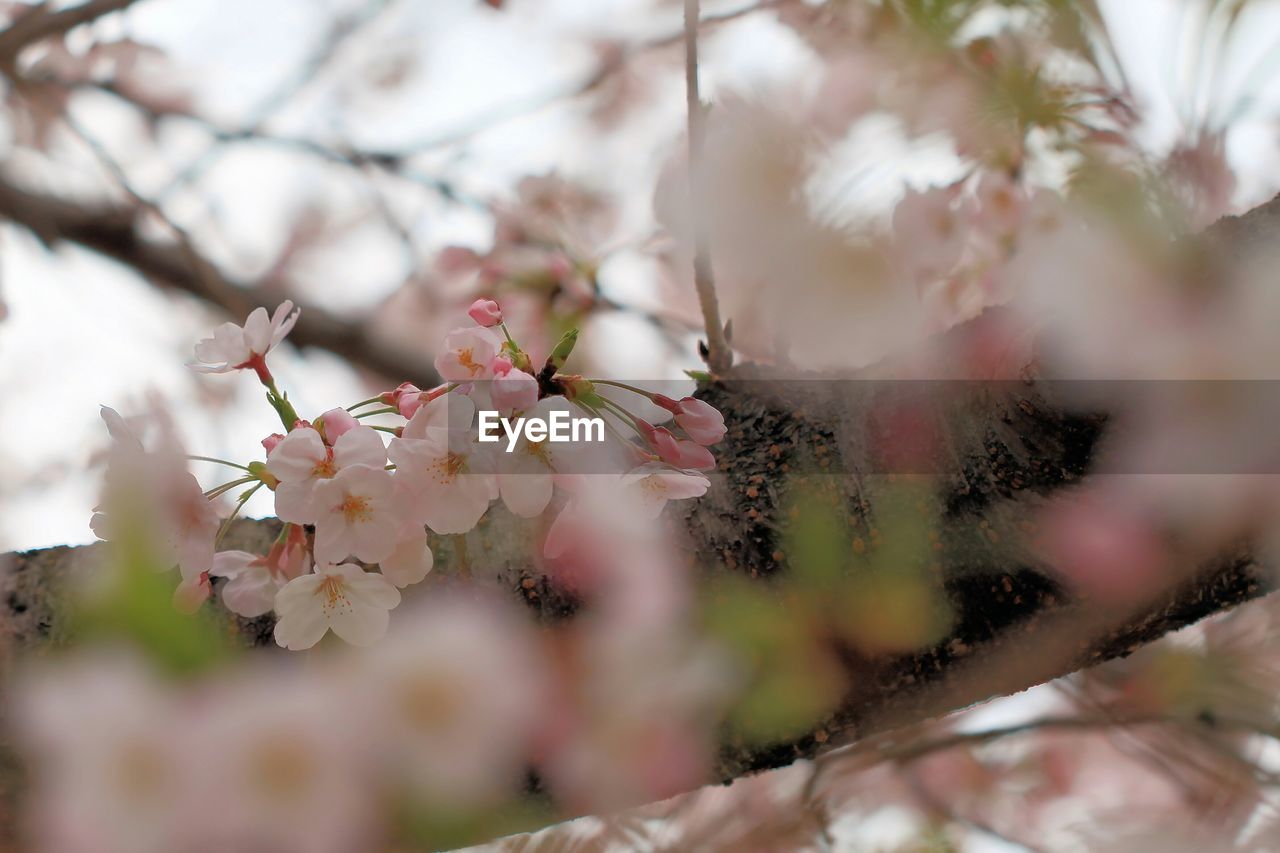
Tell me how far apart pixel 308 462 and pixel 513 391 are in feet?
0.31

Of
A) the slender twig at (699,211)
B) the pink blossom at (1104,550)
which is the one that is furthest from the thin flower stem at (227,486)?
the pink blossom at (1104,550)

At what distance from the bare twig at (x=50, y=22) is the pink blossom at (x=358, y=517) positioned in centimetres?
102

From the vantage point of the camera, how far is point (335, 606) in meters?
0.38

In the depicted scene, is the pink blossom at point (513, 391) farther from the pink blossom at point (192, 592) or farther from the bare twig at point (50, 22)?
the bare twig at point (50, 22)

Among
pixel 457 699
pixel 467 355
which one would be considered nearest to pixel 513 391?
pixel 467 355

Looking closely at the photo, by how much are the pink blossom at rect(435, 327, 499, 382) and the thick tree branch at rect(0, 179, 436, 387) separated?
0.69 meters

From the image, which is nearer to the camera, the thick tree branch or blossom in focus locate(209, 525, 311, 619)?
blossom in focus locate(209, 525, 311, 619)

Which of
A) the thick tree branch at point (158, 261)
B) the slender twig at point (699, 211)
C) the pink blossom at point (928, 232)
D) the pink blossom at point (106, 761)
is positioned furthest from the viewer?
the thick tree branch at point (158, 261)

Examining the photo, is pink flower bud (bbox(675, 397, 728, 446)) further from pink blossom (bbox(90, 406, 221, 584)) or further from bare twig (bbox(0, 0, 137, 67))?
bare twig (bbox(0, 0, 137, 67))

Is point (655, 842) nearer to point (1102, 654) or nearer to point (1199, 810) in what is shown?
point (1102, 654)

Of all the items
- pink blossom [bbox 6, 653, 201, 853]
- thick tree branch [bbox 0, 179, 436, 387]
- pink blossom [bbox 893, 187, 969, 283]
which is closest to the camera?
pink blossom [bbox 6, 653, 201, 853]

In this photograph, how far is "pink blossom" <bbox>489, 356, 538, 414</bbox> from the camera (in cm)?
36

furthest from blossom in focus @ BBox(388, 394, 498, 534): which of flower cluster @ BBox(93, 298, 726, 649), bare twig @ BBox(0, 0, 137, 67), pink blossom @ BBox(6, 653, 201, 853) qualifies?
bare twig @ BBox(0, 0, 137, 67)

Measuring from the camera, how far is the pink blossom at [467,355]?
38cm
